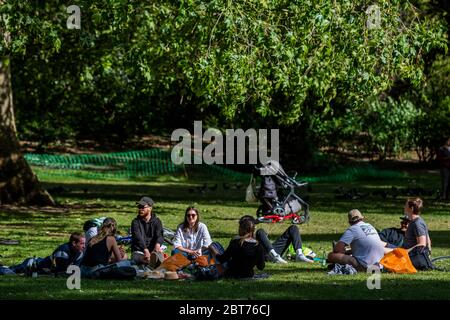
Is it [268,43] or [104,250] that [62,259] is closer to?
[104,250]

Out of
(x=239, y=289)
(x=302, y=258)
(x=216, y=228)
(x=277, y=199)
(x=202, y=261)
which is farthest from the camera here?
(x=277, y=199)

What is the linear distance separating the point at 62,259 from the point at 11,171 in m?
12.5

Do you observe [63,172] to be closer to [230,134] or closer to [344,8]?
[230,134]

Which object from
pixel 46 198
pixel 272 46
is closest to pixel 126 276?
pixel 272 46

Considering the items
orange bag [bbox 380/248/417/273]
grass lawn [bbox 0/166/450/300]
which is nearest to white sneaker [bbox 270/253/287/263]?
grass lawn [bbox 0/166/450/300]

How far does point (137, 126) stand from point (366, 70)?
97.1 ft

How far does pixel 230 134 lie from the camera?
41531 millimetres

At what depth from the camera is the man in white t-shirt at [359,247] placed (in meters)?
15.3

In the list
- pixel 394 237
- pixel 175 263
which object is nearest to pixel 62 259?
pixel 175 263

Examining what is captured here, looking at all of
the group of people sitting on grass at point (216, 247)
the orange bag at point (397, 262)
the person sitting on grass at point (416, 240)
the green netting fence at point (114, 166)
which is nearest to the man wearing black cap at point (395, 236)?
the group of people sitting on grass at point (216, 247)

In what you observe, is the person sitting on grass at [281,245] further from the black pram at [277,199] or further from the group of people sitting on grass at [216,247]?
the black pram at [277,199]

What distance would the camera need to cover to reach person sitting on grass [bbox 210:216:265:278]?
1467 cm

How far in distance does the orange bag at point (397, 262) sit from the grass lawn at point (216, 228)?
296mm

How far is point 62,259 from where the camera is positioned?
15273mm
